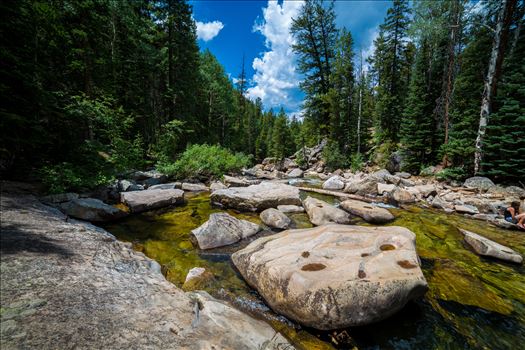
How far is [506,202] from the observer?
810 cm

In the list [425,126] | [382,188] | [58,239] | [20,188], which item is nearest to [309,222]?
[58,239]

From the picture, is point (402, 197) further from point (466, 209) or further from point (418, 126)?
point (418, 126)

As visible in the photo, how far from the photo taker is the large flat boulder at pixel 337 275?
7.79ft

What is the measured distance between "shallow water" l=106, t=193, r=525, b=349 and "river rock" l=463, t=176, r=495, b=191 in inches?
195

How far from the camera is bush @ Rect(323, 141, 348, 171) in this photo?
2286 centimetres

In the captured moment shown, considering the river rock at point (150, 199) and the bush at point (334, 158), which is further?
the bush at point (334, 158)

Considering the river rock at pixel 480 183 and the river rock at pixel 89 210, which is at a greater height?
the river rock at pixel 480 183

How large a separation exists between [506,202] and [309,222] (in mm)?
8428

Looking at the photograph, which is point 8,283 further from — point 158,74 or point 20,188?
point 158,74

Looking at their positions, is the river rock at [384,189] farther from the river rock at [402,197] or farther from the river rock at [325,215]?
the river rock at [325,215]

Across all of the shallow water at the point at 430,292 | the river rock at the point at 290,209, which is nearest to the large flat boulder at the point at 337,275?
the shallow water at the point at 430,292

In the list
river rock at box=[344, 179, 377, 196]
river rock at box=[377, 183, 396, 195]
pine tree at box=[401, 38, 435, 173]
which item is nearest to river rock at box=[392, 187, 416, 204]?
river rock at box=[377, 183, 396, 195]

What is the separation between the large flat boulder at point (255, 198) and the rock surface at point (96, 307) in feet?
13.6

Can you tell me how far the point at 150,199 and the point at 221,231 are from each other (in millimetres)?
3434
